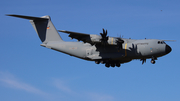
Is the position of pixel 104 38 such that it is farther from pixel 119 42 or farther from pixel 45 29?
pixel 45 29

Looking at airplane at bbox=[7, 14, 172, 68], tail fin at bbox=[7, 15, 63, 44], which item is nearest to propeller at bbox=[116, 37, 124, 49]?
airplane at bbox=[7, 14, 172, 68]

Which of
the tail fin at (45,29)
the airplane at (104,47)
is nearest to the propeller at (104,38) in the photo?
the airplane at (104,47)

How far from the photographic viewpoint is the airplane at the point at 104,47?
20.8 metres

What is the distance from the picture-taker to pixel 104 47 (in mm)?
21609

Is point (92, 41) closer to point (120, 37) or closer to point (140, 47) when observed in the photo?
point (120, 37)

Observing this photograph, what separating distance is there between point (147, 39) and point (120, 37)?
2174 millimetres

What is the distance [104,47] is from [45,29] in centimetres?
578

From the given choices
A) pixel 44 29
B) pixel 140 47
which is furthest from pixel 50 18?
pixel 140 47

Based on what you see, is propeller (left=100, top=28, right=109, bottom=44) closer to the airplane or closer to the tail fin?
the airplane

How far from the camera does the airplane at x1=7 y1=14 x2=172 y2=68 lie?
20.8 meters

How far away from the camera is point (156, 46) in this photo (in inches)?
828

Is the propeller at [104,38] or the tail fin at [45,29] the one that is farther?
the tail fin at [45,29]

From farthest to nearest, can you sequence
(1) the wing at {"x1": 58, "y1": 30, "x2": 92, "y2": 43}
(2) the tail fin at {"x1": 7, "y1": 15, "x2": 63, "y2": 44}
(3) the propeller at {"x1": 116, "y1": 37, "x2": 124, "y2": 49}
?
1. (2) the tail fin at {"x1": 7, "y1": 15, "x2": 63, "y2": 44}
2. (3) the propeller at {"x1": 116, "y1": 37, "x2": 124, "y2": 49}
3. (1) the wing at {"x1": 58, "y1": 30, "x2": 92, "y2": 43}

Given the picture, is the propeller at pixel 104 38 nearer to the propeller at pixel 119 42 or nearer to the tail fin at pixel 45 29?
the propeller at pixel 119 42
